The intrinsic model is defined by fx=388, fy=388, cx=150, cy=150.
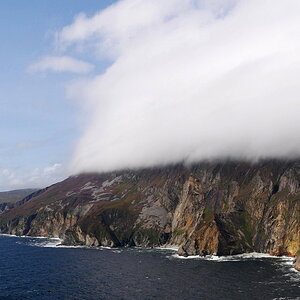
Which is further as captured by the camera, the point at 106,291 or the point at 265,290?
the point at 106,291

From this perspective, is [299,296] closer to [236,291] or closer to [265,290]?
[265,290]

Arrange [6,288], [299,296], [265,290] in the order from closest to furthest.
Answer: [299,296] → [265,290] → [6,288]

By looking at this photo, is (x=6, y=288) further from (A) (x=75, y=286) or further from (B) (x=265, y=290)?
(B) (x=265, y=290)

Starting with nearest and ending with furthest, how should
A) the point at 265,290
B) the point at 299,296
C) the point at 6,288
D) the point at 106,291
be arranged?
the point at 299,296 → the point at 265,290 → the point at 106,291 → the point at 6,288

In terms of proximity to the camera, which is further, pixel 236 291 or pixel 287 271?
pixel 287 271

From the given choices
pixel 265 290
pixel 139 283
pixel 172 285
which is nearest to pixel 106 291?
pixel 139 283

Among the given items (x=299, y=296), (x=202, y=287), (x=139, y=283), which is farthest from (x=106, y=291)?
(x=299, y=296)

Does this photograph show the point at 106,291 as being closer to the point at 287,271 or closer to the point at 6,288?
the point at 6,288

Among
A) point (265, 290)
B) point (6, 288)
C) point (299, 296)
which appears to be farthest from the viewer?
point (6, 288)
